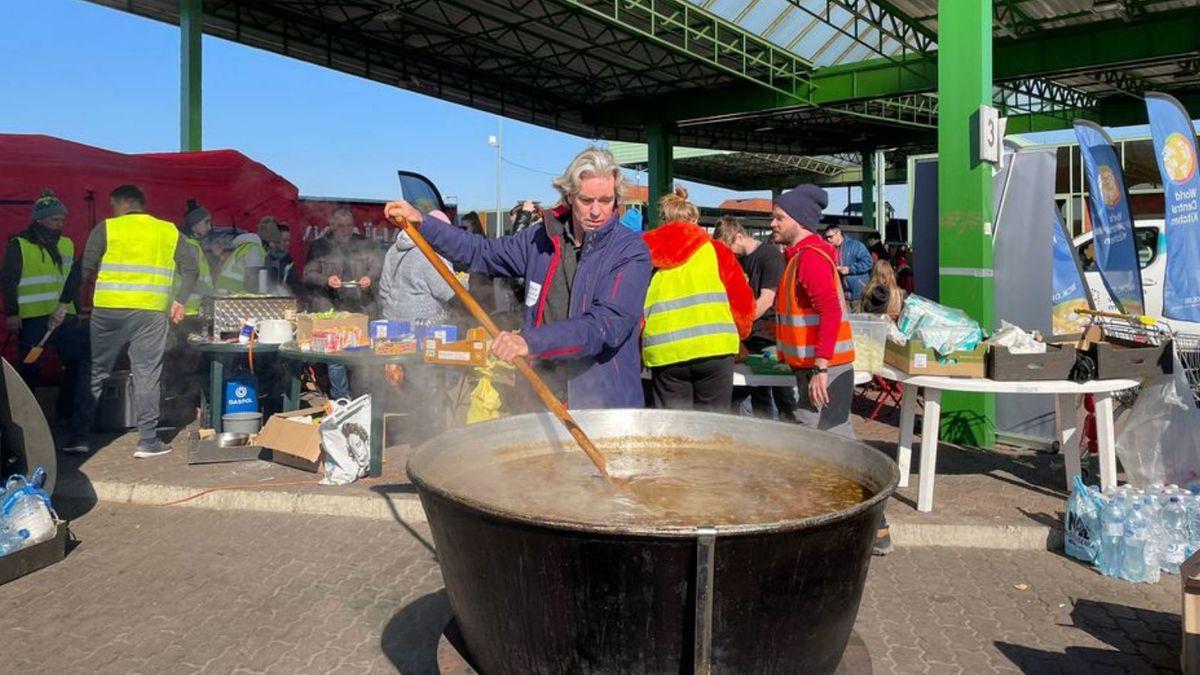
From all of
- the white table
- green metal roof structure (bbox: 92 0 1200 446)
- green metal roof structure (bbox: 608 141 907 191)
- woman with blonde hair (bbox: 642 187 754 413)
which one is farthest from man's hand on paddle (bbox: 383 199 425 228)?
green metal roof structure (bbox: 608 141 907 191)

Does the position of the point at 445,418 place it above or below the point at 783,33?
below

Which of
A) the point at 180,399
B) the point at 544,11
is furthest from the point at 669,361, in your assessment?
the point at 544,11

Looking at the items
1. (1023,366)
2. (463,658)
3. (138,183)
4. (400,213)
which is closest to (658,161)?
(138,183)

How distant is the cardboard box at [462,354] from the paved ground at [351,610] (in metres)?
1.33

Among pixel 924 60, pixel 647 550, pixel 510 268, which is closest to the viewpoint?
pixel 647 550

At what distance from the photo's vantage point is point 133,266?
20.2 feet

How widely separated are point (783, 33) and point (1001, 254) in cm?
1099

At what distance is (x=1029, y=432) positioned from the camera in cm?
627

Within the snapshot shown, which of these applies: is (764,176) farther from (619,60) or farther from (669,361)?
(669,361)

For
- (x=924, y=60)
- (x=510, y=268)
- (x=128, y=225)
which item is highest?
(x=924, y=60)

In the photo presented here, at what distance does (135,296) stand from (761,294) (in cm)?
480

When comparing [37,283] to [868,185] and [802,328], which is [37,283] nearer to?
[802,328]

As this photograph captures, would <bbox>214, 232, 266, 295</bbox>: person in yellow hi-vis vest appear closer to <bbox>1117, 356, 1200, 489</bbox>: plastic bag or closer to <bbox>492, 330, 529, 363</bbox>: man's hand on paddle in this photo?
<bbox>492, 330, 529, 363</bbox>: man's hand on paddle

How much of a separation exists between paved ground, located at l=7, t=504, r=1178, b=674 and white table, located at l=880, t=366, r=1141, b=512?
0.55m
